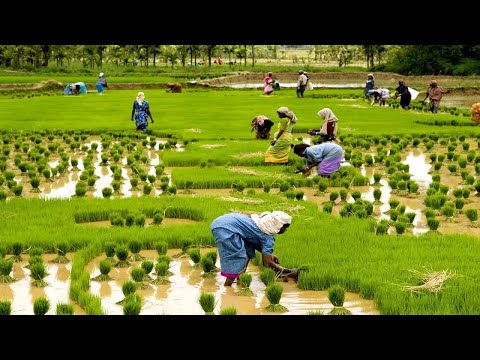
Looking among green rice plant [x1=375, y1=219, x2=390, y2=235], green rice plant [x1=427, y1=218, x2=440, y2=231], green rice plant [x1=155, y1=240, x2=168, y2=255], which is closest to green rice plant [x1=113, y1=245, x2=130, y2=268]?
green rice plant [x1=155, y1=240, x2=168, y2=255]

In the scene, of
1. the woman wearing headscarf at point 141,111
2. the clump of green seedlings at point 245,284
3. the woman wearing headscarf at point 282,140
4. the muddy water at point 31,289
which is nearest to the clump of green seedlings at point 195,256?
the clump of green seedlings at point 245,284

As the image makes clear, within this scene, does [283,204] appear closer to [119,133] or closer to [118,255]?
[118,255]

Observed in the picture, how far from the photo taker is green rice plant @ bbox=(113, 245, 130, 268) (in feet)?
25.8

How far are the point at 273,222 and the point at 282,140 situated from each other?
24.4 feet

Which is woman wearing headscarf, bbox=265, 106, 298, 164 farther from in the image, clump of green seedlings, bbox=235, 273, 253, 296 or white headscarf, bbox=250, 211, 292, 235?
clump of green seedlings, bbox=235, 273, 253, 296

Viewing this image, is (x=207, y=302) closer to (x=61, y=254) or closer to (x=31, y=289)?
(x=31, y=289)

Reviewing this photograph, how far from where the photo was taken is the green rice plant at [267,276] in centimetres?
713

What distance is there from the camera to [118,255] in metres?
7.89

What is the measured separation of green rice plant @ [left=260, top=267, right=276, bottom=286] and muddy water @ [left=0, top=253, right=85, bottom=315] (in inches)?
74.4

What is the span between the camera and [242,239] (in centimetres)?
717

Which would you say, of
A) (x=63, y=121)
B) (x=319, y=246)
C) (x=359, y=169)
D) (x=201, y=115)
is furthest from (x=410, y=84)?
(x=319, y=246)

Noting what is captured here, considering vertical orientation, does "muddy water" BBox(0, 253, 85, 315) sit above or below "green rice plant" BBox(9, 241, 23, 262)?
below

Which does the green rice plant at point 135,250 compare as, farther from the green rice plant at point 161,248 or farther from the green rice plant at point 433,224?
the green rice plant at point 433,224

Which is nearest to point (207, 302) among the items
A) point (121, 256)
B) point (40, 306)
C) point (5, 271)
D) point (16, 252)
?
point (40, 306)
